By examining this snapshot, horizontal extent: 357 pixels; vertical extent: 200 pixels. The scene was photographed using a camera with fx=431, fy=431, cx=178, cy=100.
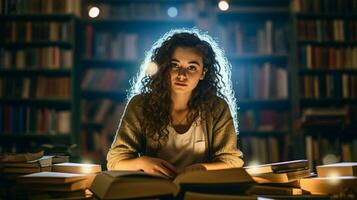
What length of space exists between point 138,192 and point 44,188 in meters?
0.28

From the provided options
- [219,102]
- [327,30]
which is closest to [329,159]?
[327,30]

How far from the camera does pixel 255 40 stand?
369 centimetres

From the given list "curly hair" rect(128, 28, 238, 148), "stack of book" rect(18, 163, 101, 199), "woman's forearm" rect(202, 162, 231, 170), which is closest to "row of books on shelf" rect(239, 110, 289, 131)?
"curly hair" rect(128, 28, 238, 148)

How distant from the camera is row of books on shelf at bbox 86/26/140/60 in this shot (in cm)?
368

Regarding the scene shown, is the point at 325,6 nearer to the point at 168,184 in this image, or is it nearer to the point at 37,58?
the point at 37,58

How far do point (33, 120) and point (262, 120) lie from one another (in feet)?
6.33

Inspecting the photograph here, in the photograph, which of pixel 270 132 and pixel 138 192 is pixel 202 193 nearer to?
pixel 138 192

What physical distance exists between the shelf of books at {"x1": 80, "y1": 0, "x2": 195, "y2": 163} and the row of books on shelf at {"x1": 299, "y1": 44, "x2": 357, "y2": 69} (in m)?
0.99

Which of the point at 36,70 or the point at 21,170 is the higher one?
the point at 36,70

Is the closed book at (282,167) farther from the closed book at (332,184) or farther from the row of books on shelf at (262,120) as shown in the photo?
the row of books on shelf at (262,120)

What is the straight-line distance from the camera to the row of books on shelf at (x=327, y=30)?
3.65m

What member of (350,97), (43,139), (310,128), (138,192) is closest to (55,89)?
(43,139)

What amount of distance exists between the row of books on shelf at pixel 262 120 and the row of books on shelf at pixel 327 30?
2.27ft

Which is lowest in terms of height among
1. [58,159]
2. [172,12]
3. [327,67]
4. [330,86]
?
[58,159]
